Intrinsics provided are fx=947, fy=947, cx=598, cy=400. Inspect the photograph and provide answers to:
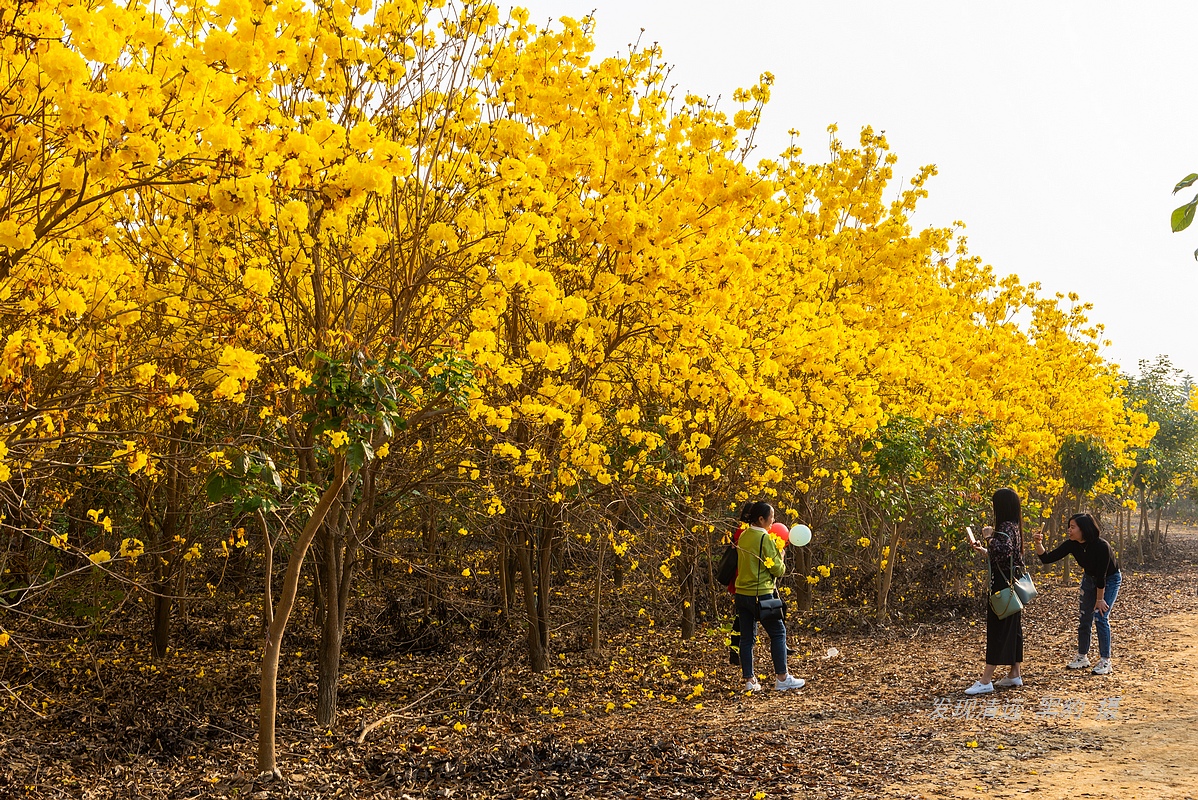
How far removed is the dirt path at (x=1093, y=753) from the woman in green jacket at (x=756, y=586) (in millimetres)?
1760

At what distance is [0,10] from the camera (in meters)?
3.29

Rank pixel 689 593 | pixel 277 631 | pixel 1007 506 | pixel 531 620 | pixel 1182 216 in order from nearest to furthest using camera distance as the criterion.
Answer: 1. pixel 1182 216
2. pixel 277 631
3. pixel 1007 506
4. pixel 531 620
5. pixel 689 593

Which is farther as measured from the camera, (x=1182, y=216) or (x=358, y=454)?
(x=358, y=454)

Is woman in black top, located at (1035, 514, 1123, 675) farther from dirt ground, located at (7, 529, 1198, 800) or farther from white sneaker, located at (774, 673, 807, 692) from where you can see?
white sneaker, located at (774, 673, 807, 692)

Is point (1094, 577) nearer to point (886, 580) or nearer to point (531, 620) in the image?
point (886, 580)

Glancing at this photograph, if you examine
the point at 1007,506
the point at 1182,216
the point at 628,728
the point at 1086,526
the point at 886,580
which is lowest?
the point at 628,728

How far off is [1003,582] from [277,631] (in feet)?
17.5

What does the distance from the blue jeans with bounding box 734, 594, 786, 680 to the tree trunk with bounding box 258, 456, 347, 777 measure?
380 cm

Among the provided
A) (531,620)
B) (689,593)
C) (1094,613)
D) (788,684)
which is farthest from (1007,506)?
(531,620)

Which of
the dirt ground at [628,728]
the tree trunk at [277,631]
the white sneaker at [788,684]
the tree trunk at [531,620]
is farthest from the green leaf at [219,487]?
the white sneaker at [788,684]

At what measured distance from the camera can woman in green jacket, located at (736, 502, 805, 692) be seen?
7.47m

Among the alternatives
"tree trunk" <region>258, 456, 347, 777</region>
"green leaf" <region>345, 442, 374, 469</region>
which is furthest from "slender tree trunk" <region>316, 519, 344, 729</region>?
"green leaf" <region>345, 442, 374, 469</region>

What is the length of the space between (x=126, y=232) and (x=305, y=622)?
20.7 feet

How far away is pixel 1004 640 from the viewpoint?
721 centimetres
